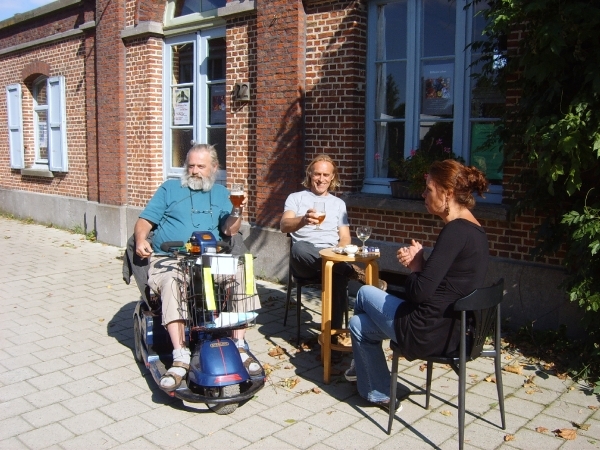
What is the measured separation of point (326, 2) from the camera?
7512 mm

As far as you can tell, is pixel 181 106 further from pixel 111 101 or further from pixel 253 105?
pixel 253 105

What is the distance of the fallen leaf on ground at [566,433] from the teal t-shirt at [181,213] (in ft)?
9.16

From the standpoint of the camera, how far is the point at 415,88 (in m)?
7.07

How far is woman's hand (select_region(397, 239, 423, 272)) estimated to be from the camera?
3.92 metres

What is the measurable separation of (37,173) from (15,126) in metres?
1.69

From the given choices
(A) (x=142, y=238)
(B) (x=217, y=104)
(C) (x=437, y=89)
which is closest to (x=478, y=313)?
(A) (x=142, y=238)

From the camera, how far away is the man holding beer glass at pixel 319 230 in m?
5.35

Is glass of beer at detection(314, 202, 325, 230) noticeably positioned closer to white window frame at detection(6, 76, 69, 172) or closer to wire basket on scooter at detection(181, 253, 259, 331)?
wire basket on scooter at detection(181, 253, 259, 331)

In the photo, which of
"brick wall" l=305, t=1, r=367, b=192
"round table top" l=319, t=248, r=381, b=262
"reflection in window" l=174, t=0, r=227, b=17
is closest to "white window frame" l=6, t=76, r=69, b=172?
"reflection in window" l=174, t=0, r=227, b=17

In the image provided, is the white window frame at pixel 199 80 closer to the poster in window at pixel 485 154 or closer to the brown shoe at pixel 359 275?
the poster in window at pixel 485 154

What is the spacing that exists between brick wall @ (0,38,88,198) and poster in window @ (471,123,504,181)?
7932 mm

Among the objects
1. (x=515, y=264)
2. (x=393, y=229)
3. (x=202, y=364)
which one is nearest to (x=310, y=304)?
(x=393, y=229)

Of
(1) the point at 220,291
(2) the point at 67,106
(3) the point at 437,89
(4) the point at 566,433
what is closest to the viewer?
(4) the point at 566,433

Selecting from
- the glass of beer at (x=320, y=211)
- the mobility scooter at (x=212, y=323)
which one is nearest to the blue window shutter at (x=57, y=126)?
the mobility scooter at (x=212, y=323)
